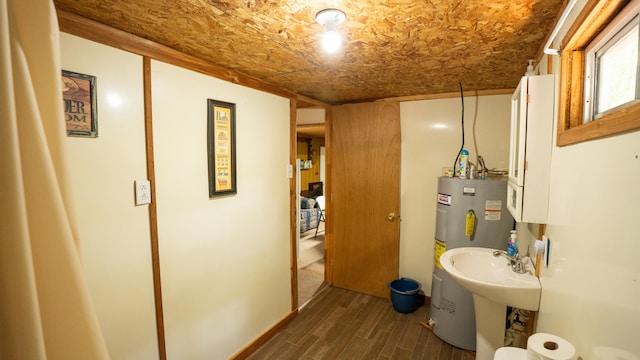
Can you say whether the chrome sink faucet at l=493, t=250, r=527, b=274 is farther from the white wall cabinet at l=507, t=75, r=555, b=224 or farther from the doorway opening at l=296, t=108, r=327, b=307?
the doorway opening at l=296, t=108, r=327, b=307

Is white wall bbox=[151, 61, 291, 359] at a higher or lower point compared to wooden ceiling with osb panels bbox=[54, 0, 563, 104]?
lower

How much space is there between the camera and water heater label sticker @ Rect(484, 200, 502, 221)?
2.19m

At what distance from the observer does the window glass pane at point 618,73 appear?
78cm

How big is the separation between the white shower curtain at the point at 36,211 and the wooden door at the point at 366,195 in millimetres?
2679

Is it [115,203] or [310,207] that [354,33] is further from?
[310,207]

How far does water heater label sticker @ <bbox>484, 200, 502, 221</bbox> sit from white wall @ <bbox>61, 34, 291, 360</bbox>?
169cm

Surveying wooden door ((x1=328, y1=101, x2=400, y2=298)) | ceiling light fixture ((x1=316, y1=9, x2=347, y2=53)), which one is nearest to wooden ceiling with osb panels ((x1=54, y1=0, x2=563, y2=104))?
ceiling light fixture ((x1=316, y1=9, x2=347, y2=53))

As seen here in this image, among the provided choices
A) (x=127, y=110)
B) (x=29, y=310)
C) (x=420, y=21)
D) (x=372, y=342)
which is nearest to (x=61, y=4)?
(x=127, y=110)

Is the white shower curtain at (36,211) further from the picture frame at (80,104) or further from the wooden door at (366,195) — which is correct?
the wooden door at (366,195)

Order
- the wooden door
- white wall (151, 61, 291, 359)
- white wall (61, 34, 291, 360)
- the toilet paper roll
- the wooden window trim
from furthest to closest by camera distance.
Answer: the wooden door, white wall (151, 61, 291, 359), white wall (61, 34, 291, 360), the toilet paper roll, the wooden window trim

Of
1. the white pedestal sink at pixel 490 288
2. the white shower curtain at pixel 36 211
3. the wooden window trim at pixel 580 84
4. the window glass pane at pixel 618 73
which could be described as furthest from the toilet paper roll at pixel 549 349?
the white shower curtain at pixel 36 211

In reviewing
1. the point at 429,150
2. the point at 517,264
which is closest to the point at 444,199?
the point at 429,150

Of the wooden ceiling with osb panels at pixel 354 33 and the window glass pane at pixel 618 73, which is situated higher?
the wooden ceiling with osb panels at pixel 354 33

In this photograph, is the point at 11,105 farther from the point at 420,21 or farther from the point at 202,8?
the point at 420,21
